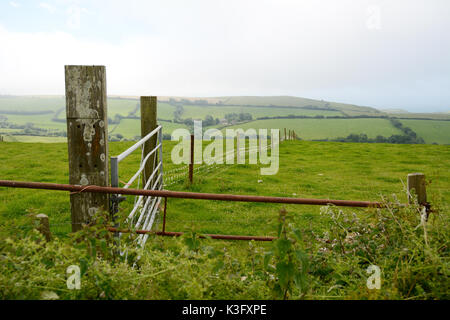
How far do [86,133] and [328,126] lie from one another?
47284 mm

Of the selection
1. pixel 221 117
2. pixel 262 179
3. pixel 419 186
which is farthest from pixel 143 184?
pixel 221 117

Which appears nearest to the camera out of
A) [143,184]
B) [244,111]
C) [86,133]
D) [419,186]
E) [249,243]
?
[249,243]

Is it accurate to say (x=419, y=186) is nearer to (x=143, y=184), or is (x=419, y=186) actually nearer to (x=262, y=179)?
(x=143, y=184)

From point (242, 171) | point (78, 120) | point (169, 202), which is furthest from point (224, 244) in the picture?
point (242, 171)

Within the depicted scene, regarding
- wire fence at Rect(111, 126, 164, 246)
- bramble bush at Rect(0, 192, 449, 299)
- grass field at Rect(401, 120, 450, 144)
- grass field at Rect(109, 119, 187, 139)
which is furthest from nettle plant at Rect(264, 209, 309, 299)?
grass field at Rect(401, 120, 450, 144)

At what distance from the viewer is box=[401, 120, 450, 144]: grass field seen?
43531 mm

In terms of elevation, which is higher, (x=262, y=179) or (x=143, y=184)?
(x=143, y=184)

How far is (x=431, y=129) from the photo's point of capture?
156ft

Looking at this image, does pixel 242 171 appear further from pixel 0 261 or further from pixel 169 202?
pixel 0 261

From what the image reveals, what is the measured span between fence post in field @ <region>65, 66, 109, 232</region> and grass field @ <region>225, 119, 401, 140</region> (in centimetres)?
3691

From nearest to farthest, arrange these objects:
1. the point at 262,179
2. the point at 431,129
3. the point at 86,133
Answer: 1. the point at 86,133
2. the point at 262,179
3. the point at 431,129

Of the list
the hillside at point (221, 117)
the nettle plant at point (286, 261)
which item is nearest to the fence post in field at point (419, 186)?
the nettle plant at point (286, 261)

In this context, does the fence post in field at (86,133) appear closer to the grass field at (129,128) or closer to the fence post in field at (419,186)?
the fence post in field at (419,186)

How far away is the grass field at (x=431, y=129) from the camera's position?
143ft
